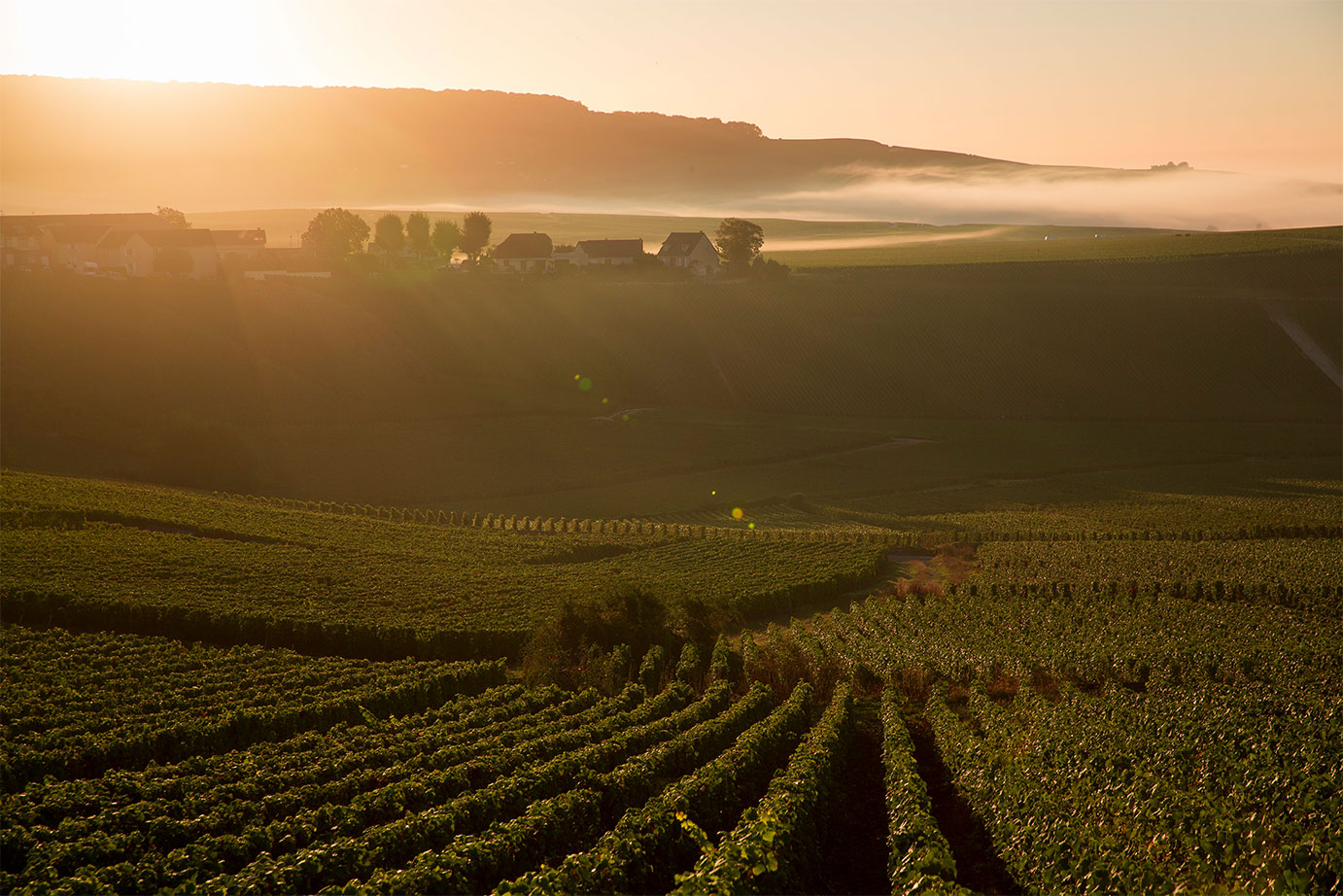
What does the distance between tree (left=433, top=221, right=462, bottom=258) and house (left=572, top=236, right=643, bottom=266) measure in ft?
55.9

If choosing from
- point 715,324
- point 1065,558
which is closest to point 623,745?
point 1065,558

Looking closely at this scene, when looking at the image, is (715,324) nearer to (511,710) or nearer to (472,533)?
(472,533)

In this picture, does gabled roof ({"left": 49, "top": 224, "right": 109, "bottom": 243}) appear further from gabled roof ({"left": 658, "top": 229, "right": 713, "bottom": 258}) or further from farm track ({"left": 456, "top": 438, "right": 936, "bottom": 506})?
farm track ({"left": 456, "top": 438, "right": 936, "bottom": 506})

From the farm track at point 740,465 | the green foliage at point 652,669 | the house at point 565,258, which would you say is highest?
the house at point 565,258

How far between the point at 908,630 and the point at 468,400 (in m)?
56.6

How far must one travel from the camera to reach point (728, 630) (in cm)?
4009

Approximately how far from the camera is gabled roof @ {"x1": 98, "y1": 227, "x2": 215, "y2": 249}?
102 meters

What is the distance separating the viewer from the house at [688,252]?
13312cm

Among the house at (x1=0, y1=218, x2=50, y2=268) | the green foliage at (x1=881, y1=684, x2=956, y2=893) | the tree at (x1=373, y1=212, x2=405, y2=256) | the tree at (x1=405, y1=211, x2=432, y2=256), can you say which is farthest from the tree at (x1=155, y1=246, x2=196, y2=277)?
the green foliage at (x1=881, y1=684, x2=956, y2=893)

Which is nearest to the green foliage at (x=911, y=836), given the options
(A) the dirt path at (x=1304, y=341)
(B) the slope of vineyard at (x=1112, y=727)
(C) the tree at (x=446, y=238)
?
(B) the slope of vineyard at (x=1112, y=727)

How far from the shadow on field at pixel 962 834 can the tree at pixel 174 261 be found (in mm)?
100343

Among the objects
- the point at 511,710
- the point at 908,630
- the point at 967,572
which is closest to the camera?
the point at 511,710

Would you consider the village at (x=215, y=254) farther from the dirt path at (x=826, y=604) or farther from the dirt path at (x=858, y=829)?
the dirt path at (x=858, y=829)

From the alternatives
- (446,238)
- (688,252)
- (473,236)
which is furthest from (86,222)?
(688,252)
